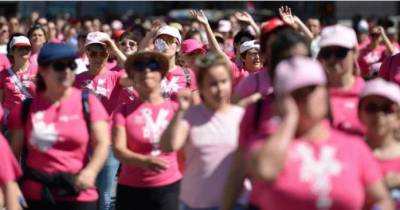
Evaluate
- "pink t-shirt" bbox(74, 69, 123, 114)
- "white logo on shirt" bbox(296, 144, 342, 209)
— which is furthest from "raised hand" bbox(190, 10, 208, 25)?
"white logo on shirt" bbox(296, 144, 342, 209)

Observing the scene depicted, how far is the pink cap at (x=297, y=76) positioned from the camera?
3871 millimetres

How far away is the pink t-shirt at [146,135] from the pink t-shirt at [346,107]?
1.24m

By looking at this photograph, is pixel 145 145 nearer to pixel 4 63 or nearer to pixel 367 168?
pixel 367 168

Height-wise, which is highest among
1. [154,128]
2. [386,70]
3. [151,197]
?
[154,128]

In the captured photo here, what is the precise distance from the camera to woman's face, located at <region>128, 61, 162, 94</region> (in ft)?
19.7

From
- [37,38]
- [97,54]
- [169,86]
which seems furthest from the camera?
[37,38]

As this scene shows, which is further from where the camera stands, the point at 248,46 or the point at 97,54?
the point at 248,46

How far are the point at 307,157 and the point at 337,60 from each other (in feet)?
4.52

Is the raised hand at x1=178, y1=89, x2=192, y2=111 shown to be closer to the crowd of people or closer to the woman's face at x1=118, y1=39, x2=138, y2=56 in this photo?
the crowd of people

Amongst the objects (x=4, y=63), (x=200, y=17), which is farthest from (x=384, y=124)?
(x=4, y=63)

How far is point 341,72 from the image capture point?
5219mm

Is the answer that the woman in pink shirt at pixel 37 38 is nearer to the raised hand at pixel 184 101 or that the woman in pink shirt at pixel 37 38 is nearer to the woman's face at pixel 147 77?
the woman's face at pixel 147 77

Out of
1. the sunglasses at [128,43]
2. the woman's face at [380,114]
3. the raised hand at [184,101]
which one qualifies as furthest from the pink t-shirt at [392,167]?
the sunglasses at [128,43]

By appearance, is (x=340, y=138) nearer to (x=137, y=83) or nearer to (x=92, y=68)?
(x=137, y=83)
